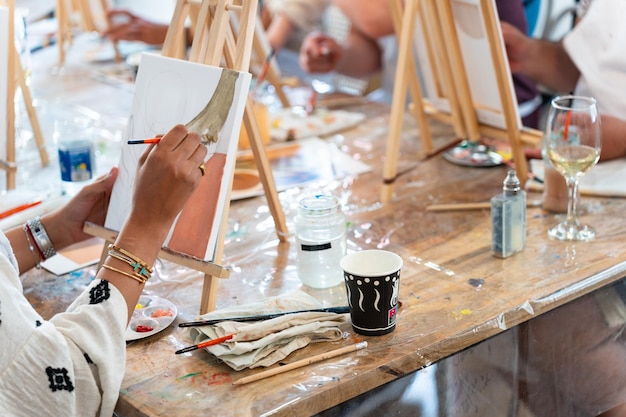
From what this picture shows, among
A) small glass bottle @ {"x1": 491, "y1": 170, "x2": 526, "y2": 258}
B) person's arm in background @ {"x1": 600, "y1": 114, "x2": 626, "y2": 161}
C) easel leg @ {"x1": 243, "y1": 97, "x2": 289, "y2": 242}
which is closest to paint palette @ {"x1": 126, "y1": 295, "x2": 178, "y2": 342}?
easel leg @ {"x1": 243, "y1": 97, "x2": 289, "y2": 242}

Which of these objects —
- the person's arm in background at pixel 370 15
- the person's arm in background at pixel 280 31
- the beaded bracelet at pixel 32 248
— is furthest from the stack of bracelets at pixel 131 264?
the person's arm in background at pixel 280 31

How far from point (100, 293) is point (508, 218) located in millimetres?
796

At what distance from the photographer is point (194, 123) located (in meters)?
1.47

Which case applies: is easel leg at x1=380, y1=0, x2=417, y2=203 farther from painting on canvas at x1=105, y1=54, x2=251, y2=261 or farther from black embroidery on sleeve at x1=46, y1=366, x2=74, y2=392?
black embroidery on sleeve at x1=46, y1=366, x2=74, y2=392

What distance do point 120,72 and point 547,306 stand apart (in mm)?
2335

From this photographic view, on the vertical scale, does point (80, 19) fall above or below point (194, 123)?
below

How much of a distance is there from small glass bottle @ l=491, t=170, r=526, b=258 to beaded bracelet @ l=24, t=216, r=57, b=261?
0.88 metres

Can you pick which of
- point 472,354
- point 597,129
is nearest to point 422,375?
point 472,354

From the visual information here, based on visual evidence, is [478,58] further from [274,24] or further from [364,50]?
[274,24]

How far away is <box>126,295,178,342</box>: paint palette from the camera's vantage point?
4.51ft

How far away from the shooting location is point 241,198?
2.00 m

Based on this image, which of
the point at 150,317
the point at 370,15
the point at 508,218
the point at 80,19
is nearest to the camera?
the point at 150,317

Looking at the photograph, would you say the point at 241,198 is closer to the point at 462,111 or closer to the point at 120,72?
the point at 462,111

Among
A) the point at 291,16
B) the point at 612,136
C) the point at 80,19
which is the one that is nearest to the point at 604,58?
the point at 612,136
